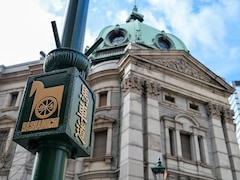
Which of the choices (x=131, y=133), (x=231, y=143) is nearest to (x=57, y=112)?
(x=131, y=133)

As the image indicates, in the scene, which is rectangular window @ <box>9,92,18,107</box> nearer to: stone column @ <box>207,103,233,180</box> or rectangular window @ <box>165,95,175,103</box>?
rectangular window @ <box>165,95,175,103</box>

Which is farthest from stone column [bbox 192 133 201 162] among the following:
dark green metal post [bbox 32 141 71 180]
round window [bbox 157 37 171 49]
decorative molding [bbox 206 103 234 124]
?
dark green metal post [bbox 32 141 71 180]

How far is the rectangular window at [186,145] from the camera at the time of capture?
66.9ft

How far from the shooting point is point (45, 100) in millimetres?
4406

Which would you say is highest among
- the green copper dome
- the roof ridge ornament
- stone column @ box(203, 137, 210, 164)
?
the roof ridge ornament

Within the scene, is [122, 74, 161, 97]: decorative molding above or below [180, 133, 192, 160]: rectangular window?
above

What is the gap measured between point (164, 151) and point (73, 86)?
1555 centimetres

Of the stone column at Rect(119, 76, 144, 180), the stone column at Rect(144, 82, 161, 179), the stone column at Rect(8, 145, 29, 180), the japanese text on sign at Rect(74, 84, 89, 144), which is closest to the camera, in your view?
the japanese text on sign at Rect(74, 84, 89, 144)

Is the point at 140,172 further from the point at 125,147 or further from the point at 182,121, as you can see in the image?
the point at 182,121

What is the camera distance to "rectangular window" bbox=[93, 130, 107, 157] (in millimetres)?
19609

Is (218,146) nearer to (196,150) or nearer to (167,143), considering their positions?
(196,150)

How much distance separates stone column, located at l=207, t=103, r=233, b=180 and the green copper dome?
903 centimetres

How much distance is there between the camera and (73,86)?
457 cm

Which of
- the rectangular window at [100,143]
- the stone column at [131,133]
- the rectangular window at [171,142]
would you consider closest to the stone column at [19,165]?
the rectangular window at [100,143]
